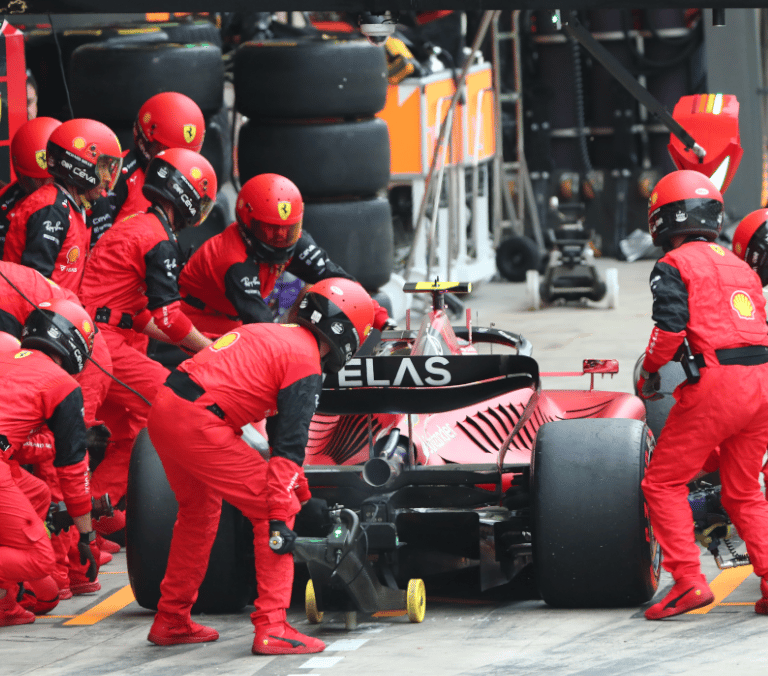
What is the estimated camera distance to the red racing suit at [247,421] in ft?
15.8

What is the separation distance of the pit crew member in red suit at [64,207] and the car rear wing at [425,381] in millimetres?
2221

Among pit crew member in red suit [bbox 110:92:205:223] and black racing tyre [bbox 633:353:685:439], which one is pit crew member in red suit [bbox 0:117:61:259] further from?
black racing tyre [bbox 633:353:685:439]

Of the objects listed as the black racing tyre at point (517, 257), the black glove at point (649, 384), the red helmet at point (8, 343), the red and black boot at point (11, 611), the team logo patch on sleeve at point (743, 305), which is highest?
the team logo patch on sleeve at point (743, 305)

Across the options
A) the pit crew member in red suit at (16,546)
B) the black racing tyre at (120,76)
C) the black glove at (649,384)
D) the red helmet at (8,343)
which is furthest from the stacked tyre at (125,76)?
the black glove at (649,384)

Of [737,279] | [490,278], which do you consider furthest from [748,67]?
[737,279]

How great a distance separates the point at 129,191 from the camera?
814 centimetres

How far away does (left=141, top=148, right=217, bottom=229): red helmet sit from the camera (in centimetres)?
707

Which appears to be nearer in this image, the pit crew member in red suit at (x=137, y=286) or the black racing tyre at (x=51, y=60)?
the pit crew member in red suit at (x=137, y=286)

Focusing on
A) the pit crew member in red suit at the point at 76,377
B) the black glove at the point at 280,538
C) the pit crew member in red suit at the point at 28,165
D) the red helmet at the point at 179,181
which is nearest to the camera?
the black glove at the point at 280,538

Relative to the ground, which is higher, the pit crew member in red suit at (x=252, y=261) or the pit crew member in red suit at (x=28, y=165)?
the pit crew member in red suit at (x=28, y=165)

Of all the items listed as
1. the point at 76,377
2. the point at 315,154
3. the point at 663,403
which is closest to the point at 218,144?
the point at 315,154

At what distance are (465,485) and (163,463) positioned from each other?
1.22 metres

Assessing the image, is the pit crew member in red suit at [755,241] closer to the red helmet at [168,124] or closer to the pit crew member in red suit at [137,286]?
the pit crew member in red suit at [137,286]

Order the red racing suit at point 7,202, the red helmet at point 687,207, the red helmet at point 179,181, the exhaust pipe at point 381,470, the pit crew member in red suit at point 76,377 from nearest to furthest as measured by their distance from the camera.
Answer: the exhaust pipe at point 381,470
the red helmet at point 687,207
the pit crew member in red suit at point 76,377
the red helmet at point 179,181
the red racing suit at point 7,202
